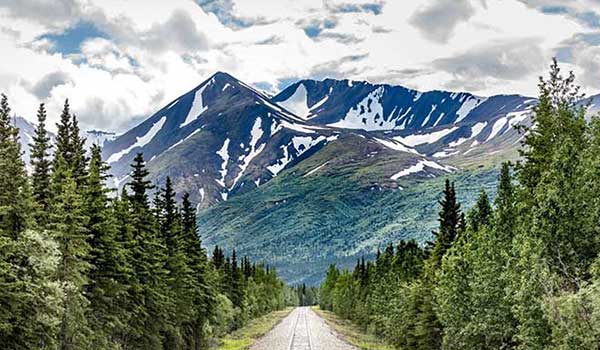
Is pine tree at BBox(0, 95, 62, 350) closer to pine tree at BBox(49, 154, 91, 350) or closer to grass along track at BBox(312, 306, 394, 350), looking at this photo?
pine tree at BBox(49, 154, 91, 350)

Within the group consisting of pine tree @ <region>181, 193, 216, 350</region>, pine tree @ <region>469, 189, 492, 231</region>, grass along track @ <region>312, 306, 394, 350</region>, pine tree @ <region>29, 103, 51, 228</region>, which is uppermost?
pine tree @ <region>29, 103, 51, 228</region>

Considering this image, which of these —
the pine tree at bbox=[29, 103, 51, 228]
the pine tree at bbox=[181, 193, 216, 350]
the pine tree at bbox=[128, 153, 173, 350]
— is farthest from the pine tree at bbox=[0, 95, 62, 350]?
the pine tree at bbox=[181, 193, 216, 350]

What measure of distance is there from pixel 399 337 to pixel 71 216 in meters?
39.3

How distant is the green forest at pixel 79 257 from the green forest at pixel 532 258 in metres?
18.5

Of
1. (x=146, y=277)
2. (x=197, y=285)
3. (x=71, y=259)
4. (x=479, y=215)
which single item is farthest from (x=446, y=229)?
(x=71, y=259)

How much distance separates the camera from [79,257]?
34344 millimetres

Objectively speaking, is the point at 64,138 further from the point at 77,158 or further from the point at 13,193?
the point at 13,193

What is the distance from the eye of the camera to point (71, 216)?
104ft

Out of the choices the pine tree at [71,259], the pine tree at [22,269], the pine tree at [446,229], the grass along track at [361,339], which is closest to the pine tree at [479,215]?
the pine tree at [446,229]

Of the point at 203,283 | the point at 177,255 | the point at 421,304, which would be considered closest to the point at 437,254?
the point at 421,304

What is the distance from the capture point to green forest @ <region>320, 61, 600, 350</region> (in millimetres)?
25594

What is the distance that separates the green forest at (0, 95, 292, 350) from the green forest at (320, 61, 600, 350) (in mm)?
18475

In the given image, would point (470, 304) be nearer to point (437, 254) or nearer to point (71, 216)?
point (437, 254)

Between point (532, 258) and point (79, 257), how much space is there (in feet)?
68.7
